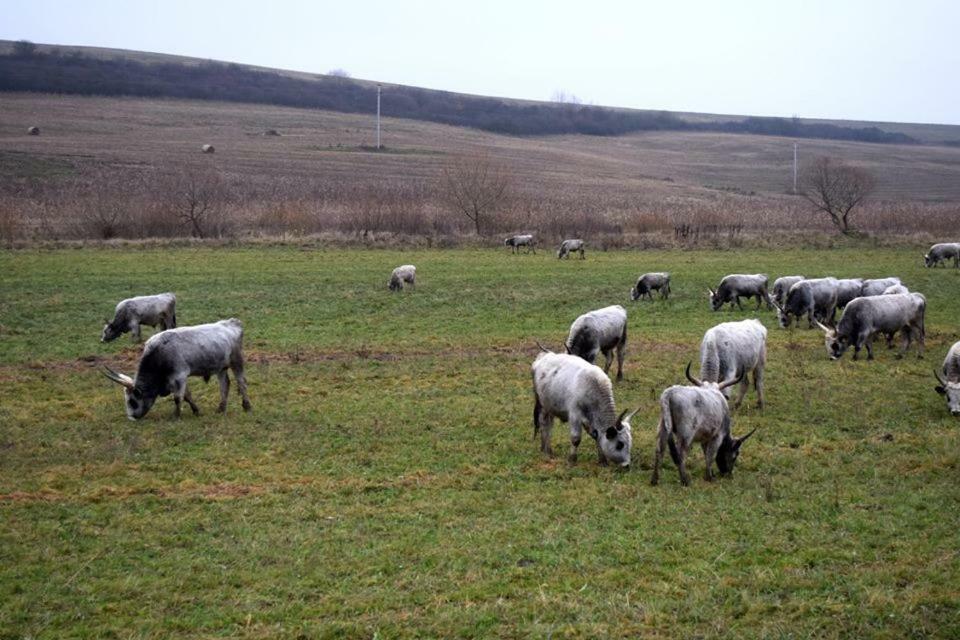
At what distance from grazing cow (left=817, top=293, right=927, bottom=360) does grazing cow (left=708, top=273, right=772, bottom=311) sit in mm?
7515

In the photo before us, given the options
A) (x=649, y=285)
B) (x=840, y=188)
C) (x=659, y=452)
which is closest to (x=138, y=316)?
(x=659, y=452)

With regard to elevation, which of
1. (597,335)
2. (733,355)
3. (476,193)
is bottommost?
(597,335)

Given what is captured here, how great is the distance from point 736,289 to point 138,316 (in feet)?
57.3

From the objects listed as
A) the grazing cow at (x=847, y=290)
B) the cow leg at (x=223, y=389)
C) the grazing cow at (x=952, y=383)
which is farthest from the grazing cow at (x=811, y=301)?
the cow leg at (x=223, y=389)

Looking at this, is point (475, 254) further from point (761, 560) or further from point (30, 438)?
point (761, 560)

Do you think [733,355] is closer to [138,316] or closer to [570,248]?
[138,316]

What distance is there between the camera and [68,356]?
20.6 m

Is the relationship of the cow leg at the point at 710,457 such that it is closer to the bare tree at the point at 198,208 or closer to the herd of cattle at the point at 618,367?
the herd of cattle at the point at 618,367

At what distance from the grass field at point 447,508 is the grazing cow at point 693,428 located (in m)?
0.31

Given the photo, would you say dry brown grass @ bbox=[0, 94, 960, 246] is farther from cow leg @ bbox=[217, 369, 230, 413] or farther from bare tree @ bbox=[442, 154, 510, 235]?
cow leg @ bbox=[217, 369, 230, 413]

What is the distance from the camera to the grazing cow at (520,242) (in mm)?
45938

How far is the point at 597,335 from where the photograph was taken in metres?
17.2

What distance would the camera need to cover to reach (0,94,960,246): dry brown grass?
163ft

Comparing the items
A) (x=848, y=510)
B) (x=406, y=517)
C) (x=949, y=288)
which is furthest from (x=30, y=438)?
(x=949, y=288)
